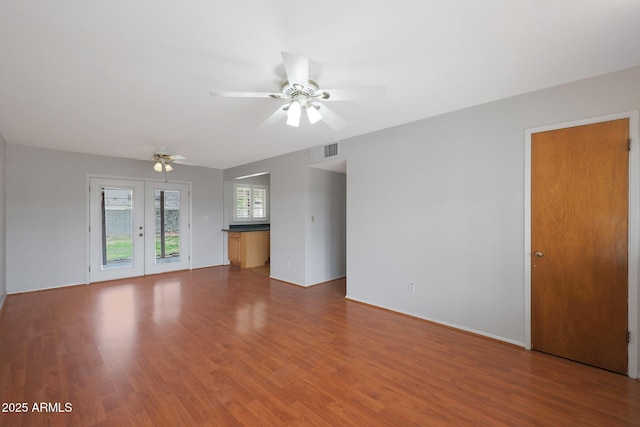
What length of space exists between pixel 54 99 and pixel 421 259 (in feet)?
14.5

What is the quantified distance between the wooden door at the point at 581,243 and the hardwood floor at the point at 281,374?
10.1 inches

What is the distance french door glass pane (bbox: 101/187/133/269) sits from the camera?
215 inches

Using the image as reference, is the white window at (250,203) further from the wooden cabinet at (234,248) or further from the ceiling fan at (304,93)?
the ceiling fan at (304,93)

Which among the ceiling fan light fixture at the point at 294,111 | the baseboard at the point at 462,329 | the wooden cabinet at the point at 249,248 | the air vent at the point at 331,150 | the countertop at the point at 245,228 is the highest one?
the air vent at the point at 331,150

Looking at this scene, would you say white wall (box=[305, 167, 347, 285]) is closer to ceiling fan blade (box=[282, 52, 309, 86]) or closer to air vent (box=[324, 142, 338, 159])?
air vent (box=[324, 142, 338, 159])

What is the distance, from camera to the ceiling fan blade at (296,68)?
1.71m

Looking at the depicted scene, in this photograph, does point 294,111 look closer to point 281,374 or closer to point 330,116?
point 330,116

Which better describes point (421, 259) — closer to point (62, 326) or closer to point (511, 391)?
point (511, 391)

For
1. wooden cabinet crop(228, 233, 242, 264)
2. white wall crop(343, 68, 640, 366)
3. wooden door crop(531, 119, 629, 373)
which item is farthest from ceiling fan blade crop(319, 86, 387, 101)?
wooden cabinet crop(228, 233, 242, 264)

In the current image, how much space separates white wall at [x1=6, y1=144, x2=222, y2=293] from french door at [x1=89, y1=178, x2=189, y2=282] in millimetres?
190

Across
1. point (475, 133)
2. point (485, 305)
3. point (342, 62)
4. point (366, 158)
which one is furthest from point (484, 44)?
point (485, 305)

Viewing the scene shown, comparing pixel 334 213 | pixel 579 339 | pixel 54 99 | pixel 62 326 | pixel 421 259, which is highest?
pixel 54 99

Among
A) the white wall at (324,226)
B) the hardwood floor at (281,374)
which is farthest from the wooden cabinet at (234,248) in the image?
the hardwood floor at (281,374)

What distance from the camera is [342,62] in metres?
2.08
